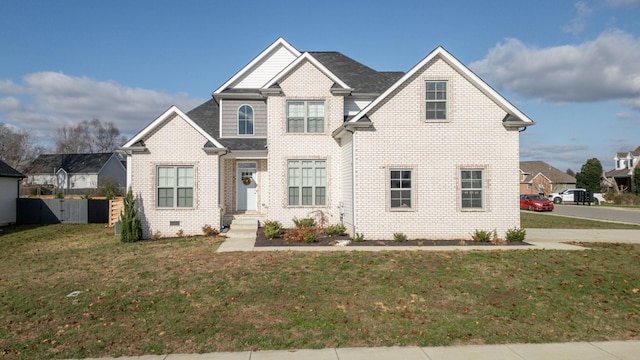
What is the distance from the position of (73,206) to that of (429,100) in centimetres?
2103

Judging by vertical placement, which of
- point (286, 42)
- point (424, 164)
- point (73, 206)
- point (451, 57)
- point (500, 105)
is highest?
point (286, 42)

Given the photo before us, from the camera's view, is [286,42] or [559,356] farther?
[286,42]

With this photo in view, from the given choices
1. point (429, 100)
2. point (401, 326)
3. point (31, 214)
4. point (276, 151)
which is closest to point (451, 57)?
point (429, 100)

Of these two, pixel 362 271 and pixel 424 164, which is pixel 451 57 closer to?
pixel 424 164

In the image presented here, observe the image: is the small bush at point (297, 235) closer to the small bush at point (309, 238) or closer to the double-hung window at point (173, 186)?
the small bush at point (309, 238)

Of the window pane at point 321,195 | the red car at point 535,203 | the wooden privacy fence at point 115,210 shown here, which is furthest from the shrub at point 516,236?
the red car at point 535,203

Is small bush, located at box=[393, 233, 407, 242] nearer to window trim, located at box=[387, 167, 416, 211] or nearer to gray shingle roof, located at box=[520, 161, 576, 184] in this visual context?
window trim, located at box=[387, 167, 416, 211]

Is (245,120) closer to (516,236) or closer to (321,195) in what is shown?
(321,195)

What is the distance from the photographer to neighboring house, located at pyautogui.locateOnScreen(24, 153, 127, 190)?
5228 centimetres

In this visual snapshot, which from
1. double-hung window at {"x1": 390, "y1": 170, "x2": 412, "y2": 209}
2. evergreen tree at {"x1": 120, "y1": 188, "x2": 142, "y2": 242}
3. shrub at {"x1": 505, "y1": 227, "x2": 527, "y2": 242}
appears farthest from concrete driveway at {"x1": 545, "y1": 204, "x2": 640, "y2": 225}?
evergreen tree at {"x1": 120, "y1": 188, "x2": 142, "y2": 242}

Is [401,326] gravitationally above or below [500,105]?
below

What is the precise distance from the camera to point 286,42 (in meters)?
19.2

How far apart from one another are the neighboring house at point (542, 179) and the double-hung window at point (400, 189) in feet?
187

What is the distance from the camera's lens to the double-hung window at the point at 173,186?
1573 cm
